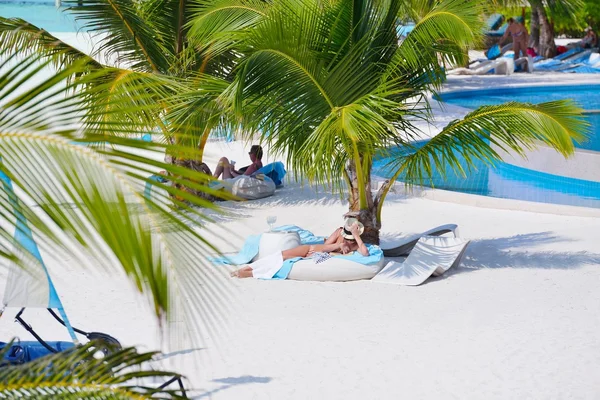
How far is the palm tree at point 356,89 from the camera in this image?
7953mm

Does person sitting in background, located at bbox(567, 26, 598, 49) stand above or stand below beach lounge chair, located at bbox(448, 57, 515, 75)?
above

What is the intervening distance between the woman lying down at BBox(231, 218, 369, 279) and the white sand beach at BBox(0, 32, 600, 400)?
15 centimetres

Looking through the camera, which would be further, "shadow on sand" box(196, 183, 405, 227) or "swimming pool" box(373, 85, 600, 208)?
"swimming pool" box(373, 85, 600, 208)

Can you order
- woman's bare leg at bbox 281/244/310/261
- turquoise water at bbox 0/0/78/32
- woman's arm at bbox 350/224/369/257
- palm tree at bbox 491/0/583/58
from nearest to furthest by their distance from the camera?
woman's arm at bbox 350/224/369/257
woman's bare leg at bbox 281/244/310/261
palm tree at bbox 491/0/583/58
turquoise water at bbox 0/0/78/32

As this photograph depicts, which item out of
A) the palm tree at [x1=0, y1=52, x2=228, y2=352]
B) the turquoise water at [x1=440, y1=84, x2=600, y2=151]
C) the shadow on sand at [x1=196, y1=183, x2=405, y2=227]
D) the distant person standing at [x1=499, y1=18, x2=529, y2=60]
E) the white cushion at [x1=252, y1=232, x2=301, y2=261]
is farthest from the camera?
the distant person standing at [x1=499, y1=18, x2=529, y2=60]

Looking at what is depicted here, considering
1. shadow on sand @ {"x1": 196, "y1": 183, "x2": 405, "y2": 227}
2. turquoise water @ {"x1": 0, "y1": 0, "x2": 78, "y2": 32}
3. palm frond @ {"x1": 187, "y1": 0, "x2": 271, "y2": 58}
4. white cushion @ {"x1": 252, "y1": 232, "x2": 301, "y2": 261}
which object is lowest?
white cushion @ {"x1": 252, "y1": 232, "x2": 301, "y2": 261}

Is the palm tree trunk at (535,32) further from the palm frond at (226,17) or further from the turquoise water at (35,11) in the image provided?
the palm frond at (226,17)

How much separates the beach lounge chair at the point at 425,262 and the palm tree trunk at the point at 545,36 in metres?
24.4

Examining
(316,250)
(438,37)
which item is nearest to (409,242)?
(316,250)

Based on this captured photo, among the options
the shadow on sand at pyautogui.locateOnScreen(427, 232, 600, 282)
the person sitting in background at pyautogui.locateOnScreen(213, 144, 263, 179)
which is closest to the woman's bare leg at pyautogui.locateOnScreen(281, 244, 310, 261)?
the shadow on sand at pyautogui.locateOnScreen(427, 232, 600, 282)

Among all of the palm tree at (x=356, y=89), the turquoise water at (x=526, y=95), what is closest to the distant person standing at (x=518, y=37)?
the turquoise water at (x=526, y=95)

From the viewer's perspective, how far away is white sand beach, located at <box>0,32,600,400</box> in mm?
5867

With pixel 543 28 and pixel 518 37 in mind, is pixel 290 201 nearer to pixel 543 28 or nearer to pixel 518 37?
pixel 518 37

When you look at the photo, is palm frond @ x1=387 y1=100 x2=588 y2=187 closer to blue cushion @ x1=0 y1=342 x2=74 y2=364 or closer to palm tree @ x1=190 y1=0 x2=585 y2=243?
palm tree @ x1=190 y1=0 x2=585 y2=243
